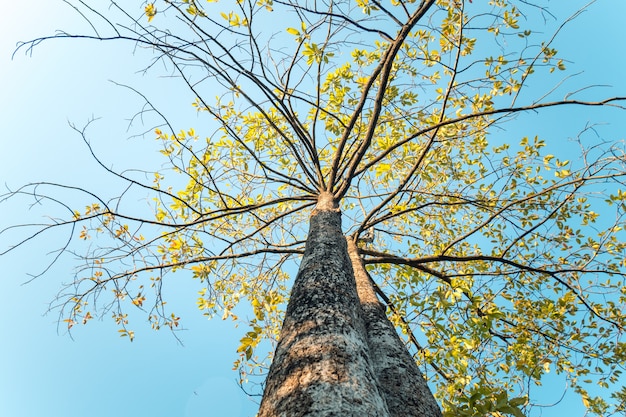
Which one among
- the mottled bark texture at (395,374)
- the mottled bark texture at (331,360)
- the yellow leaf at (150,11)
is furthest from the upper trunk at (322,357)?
the yellow leaf at (150,11)

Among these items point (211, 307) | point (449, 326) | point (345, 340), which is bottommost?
point (345, 340)

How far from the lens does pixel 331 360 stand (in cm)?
146

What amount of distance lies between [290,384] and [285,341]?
337 mm

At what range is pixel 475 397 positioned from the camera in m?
1.82

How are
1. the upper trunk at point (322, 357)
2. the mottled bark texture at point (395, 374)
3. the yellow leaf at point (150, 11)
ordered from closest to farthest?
the upper trunk at point (322, 357)
the mottled bark texture at point (395, 374)
the yellow leaf at point (150, 11)

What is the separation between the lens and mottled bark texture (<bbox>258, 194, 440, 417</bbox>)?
1273 millimetres

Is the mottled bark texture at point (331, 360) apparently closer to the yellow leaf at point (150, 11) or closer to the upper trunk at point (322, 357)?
the upper trunk at point (322, 357)

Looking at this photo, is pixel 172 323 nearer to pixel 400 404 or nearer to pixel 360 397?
pixel 400 404

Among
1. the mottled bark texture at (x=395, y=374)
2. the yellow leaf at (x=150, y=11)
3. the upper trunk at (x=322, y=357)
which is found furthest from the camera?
the yellow leaf at (x=150, y=11)

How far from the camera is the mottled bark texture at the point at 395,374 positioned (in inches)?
75.7

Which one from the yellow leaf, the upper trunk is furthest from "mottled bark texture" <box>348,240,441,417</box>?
the yellow leaf

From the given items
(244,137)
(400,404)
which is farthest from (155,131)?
(400,404)

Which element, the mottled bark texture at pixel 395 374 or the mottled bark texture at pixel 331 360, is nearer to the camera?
the mottled bark texture at pixel 331 360

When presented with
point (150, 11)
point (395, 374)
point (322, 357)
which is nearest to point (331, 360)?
point (322, 357)
